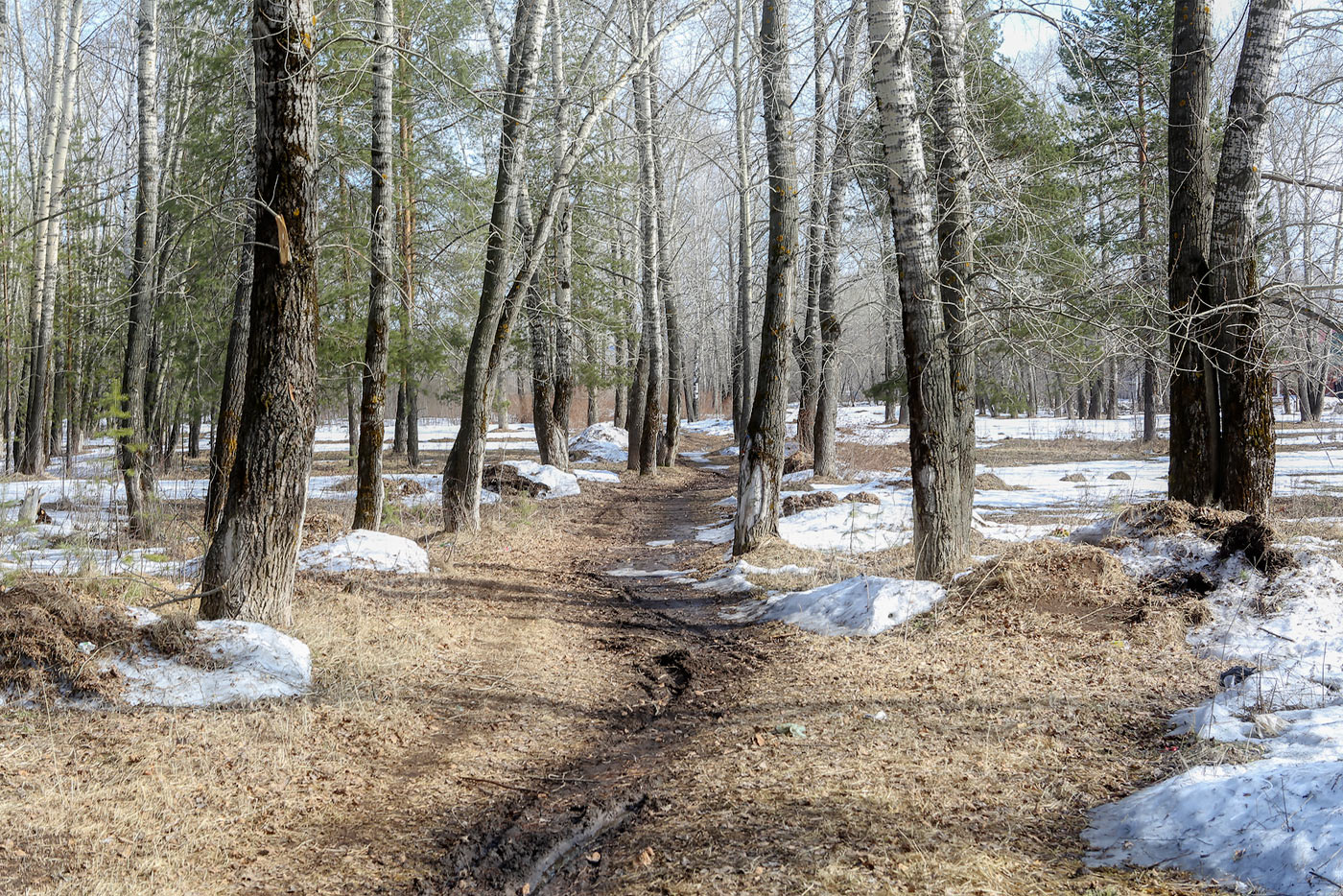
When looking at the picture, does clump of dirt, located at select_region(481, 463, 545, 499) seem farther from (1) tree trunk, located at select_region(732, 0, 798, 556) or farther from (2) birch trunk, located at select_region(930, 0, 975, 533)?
→ (2) birch trunk, located at select_region(930, 0, 975, 533)

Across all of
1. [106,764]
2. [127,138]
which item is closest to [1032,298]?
[106,764]

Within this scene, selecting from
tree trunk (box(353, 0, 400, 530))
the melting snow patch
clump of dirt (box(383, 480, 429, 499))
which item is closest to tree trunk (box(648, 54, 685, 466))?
clump of dirt (box(383, 480, 429, 499))

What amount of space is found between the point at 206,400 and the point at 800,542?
1696 cm

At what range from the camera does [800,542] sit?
10.2 m

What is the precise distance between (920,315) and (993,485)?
1024 cm

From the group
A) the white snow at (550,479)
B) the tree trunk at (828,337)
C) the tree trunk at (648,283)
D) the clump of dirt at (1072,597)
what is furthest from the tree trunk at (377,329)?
the tree trunk at (828,337)

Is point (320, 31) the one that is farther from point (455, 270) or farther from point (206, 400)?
point (206, 400)

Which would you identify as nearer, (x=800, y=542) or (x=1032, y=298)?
(x=1032, y=298)

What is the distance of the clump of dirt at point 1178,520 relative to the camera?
7047mm

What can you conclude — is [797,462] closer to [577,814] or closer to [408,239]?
[408,239]

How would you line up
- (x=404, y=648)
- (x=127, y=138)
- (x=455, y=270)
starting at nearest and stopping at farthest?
(x=404, y=648) → (x=455, y=270) → (x=127, y=138)

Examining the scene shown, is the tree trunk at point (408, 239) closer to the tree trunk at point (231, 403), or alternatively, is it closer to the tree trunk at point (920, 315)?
the tree trunk at point (231, 403)

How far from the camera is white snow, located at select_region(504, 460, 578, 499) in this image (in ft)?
51.3

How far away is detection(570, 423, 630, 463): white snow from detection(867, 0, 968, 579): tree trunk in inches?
673
